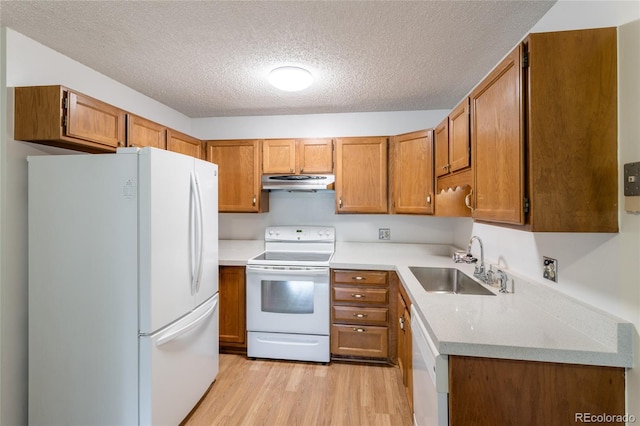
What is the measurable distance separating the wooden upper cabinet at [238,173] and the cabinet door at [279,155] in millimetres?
63

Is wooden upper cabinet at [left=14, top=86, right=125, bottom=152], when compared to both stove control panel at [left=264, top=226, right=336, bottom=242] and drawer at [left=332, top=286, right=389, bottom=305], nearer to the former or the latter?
stove control panel at [left=264, top=226, right=336, bottom=242]

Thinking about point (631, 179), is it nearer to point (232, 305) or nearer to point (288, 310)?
point (288, 310)

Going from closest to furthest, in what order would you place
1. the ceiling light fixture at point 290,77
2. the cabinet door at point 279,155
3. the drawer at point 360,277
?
the ceiling light fixture at point 290,77, the drawer at point 360,277, the cabinet door at point 279,155

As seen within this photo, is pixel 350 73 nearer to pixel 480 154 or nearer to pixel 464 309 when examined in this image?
pixel 480 154

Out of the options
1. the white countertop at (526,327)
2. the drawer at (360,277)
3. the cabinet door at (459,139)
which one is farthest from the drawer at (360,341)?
the cabinet door at (459,139)

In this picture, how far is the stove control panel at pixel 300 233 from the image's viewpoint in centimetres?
301

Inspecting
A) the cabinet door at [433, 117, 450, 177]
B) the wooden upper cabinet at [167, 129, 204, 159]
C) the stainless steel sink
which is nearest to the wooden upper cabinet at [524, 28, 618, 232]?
the cabinet door at [433, 117, 450, 177]

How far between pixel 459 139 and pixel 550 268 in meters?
0.87

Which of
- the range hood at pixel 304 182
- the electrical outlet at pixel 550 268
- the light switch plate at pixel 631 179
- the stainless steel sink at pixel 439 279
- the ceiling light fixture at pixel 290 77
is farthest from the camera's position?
the range hood at pixel 304 182

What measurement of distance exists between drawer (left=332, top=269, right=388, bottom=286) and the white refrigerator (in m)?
1.33

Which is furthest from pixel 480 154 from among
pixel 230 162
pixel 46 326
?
pixel 46 326

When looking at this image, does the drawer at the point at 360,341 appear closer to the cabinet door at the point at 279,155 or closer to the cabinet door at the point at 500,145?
the cabinet door at the point at 500,145

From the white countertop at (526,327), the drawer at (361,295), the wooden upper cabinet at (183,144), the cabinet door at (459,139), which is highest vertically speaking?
the wooden upper cabinet at (183,144)

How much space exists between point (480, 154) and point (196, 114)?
2.88m
